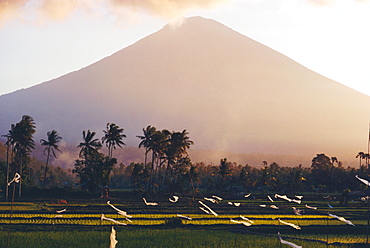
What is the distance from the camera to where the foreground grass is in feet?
→ 99.3

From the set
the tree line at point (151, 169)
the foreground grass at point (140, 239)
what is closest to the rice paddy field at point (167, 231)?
the foreground grass at point (140, 239)

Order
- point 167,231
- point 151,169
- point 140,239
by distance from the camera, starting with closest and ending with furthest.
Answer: point 140,239 → point 167,231 → point 151,169

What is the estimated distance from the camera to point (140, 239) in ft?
107

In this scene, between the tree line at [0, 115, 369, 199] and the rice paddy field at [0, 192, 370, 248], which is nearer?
the rice paddy field at [0, 192, 370, 248]

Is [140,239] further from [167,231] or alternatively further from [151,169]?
[151,169]

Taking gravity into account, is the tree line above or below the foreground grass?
above

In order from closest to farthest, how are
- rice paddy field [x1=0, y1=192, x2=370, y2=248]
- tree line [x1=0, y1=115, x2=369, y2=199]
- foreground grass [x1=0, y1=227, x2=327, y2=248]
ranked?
foreground grass [x1=0, y1=227, x2=327, y2=248] < rice paddy field [x1=0, y1=192, x2=370, y2=248] < tree line [x1=0, y1=115, x2=369, y2=199]

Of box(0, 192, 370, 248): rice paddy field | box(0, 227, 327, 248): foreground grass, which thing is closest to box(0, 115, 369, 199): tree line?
box(0, 192, 370, 248): rice paddy field

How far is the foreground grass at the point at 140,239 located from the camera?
99.3 feet

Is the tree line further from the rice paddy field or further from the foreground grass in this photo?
the foreground grass

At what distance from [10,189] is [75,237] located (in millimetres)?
47383

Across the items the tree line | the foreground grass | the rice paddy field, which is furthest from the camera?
the tree line

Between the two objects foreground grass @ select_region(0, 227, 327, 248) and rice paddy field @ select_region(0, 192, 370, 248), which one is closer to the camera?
foreground grass @ select_region(0, 227, 327, 248)

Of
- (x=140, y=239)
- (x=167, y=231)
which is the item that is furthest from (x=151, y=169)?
(x=140, y=239)
